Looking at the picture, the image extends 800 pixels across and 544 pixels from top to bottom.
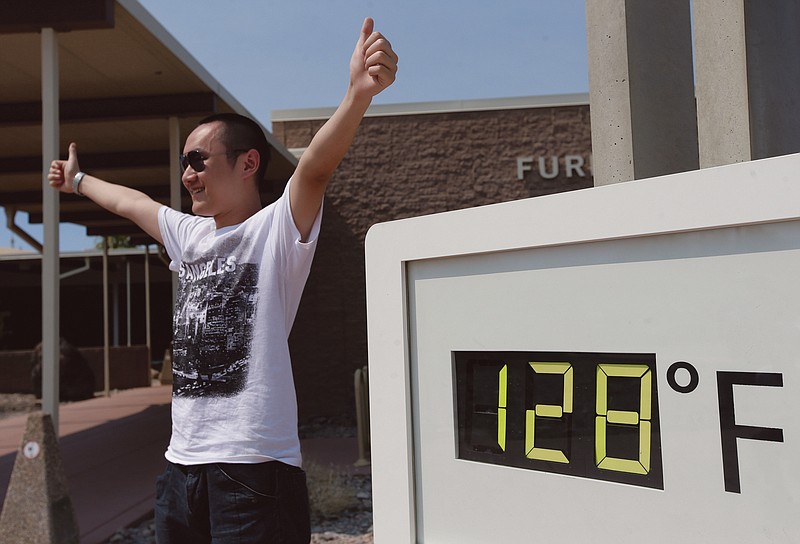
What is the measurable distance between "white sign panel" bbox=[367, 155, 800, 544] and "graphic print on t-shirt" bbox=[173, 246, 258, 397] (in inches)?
27.2

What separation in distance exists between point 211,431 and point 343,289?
34.8 ft

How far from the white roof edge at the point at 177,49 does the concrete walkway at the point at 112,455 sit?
3.32m

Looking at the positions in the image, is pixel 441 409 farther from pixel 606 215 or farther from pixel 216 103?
pixel 216 103

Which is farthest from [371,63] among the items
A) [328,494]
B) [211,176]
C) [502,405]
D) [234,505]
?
[328,494]

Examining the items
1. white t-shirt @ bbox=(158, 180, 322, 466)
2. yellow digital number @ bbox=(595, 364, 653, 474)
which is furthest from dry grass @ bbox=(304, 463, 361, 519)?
yellow digital number @ bbox=(595, 364, 653, 474)

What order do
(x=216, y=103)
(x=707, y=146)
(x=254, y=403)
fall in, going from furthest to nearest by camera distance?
(x=216, y=103) → (x=254, y=403) → (x=707, y=146)

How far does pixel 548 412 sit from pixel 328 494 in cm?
559

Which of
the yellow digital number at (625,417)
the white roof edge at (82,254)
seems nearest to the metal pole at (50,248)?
the yellow digital number at (625,417)

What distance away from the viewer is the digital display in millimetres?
1161

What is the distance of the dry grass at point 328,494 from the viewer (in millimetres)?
6324

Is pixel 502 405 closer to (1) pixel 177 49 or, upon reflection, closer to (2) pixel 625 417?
(2) pixel 625 417

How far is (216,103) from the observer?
7.98 meters

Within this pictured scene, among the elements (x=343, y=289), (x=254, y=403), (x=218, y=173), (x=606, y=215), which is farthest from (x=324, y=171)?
(x=343, y=289)

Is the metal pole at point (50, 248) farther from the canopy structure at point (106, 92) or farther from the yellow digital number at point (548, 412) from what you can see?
the yellow digital number at point (548, 412)
